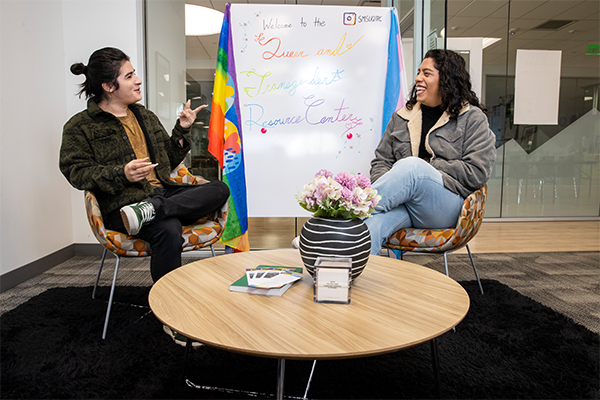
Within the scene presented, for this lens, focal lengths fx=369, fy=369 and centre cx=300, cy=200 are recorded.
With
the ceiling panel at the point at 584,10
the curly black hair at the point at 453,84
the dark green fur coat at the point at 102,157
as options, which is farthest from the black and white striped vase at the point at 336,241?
the ceiling panel at the point at 584,10

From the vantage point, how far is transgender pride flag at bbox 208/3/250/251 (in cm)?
246

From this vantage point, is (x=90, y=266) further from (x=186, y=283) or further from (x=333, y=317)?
(x=333, y=317)

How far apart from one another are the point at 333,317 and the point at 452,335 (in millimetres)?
878

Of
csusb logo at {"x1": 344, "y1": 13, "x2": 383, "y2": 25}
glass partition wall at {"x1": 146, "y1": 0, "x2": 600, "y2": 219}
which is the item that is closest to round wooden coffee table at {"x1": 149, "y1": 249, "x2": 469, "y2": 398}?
csusb logo at {"x1": 344, "y1": 13, "x2": 383, "y2": 25}

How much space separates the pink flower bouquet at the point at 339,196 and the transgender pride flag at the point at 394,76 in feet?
5.31

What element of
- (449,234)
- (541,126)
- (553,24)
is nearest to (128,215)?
(449,234)

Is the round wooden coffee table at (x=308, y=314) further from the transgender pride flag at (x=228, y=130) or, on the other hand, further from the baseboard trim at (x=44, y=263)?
the baseboard trim at (x=44, y=263)

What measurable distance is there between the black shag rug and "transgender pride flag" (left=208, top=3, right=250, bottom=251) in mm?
971

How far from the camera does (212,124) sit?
2471 millimetres

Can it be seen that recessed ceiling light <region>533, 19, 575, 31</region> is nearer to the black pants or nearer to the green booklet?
the black pants

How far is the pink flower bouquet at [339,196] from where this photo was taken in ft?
3.27

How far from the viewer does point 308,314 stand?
2.74 feet

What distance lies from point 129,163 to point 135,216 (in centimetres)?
28

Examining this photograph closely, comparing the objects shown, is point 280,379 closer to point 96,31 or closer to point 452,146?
point 452,146
